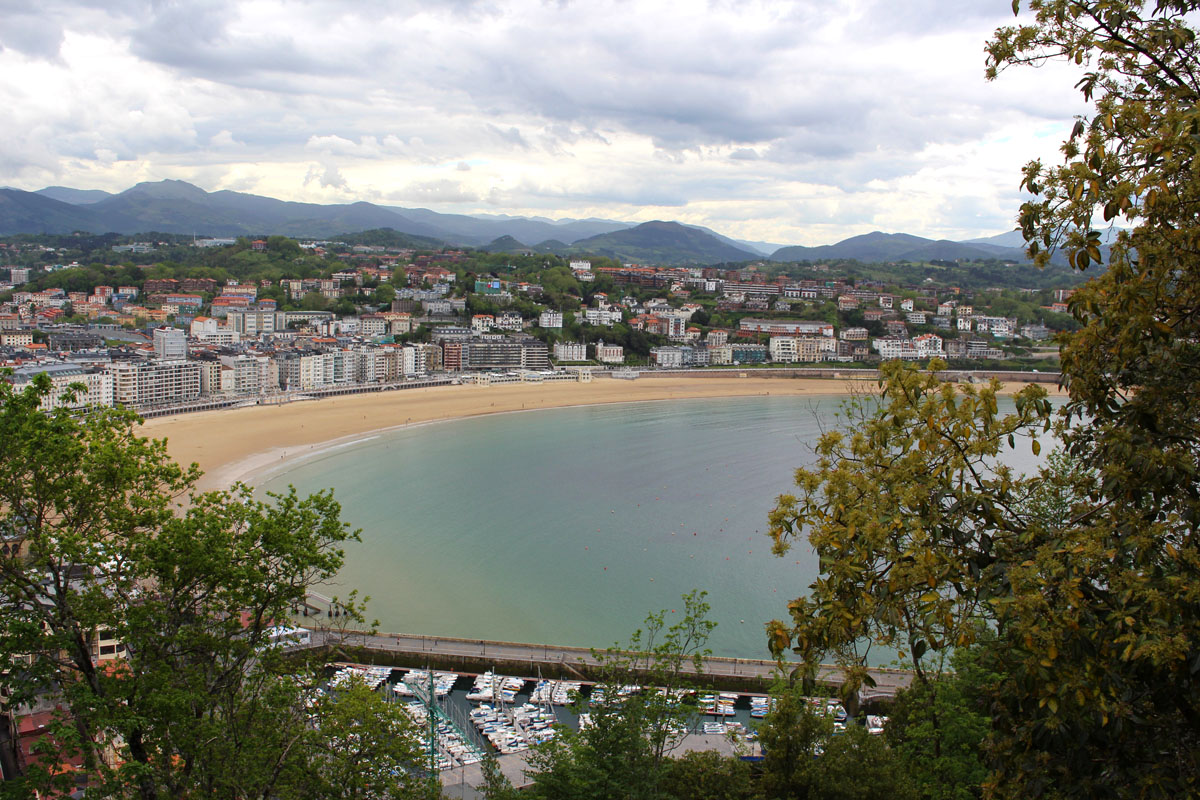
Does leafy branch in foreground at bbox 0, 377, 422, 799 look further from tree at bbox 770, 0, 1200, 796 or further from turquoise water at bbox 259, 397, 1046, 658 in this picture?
turquoise water at bbox 259, 397, 1046, 658

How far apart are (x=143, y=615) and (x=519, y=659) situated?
6.82 meters

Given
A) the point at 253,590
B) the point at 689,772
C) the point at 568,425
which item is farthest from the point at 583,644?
the point at 568,425

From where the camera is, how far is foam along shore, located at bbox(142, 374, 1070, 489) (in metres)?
20.6

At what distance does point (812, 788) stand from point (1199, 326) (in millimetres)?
4443

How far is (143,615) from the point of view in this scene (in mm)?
3635

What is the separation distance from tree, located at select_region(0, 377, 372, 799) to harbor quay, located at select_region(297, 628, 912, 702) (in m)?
5.96

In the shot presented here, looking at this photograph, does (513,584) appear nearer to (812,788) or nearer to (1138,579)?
(812,788)

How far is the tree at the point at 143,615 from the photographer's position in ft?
11.2

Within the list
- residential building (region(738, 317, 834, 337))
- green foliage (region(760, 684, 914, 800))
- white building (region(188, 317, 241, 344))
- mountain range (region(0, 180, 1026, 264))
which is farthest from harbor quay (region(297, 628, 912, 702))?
mountain range (region(0, 180, 1026, 264))

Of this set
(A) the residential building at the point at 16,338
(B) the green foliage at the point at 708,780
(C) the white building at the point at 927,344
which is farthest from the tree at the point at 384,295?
(B) the green foliage at the point at 708,780

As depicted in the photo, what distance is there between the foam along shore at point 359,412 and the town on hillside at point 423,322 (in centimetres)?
244

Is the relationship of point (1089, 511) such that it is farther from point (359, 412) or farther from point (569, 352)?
point (569, 352)

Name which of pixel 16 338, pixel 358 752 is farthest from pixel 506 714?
pixel 16 338

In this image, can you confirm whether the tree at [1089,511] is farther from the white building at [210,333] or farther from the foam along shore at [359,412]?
the white building at [210,333]
